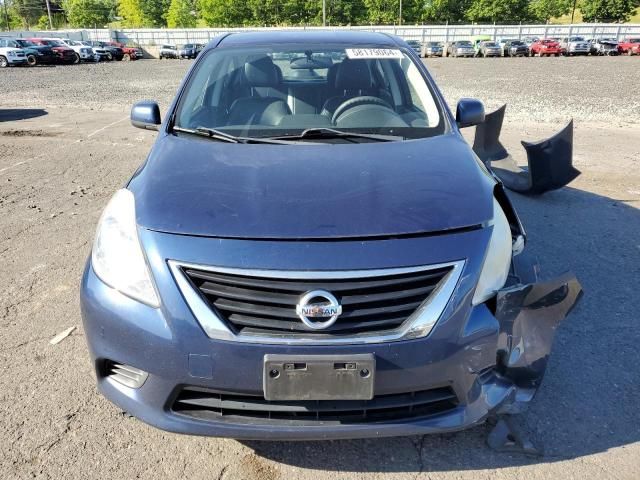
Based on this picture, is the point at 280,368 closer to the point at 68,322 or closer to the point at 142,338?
the point at 142,338

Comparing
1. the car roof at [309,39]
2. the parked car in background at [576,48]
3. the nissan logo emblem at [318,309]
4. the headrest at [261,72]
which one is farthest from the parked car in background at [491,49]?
the nissan logo emblem at [318,309]

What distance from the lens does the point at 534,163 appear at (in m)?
5.58

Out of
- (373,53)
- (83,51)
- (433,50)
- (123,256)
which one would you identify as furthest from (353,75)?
(433,50)

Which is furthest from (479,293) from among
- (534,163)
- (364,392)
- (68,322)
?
(534,163)

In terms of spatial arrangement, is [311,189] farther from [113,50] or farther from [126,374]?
[113,50]

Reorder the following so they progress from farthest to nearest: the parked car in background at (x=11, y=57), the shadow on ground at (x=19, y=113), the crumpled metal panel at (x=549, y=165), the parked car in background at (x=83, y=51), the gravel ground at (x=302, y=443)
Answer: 1. the parked car in background at (x=83, y=51)
2. the parked car in background at (x=11, y=57)
3. the shadow on ground at (x=19, y=113)
4. the crumpled metal panel at (x=549, y=165)
5. the gravel ground at (x=302, y=443)

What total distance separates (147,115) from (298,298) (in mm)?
2174

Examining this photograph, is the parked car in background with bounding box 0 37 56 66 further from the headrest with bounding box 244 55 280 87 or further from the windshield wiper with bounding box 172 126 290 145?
the windshield wiper with bounding box 172 126 290 145

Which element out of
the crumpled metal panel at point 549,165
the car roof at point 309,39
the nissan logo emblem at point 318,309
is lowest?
the crumpled metal panel at point 549,165

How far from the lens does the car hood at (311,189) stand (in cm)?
200

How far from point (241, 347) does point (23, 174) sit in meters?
6.16

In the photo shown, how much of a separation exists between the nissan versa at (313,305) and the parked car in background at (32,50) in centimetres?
3735

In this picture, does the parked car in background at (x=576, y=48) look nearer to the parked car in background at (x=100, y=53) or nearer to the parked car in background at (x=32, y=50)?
the parked car in background at (x=100, y=53)

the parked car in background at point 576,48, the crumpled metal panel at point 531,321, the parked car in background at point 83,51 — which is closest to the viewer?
the crumpled metal panel at point 531,321
